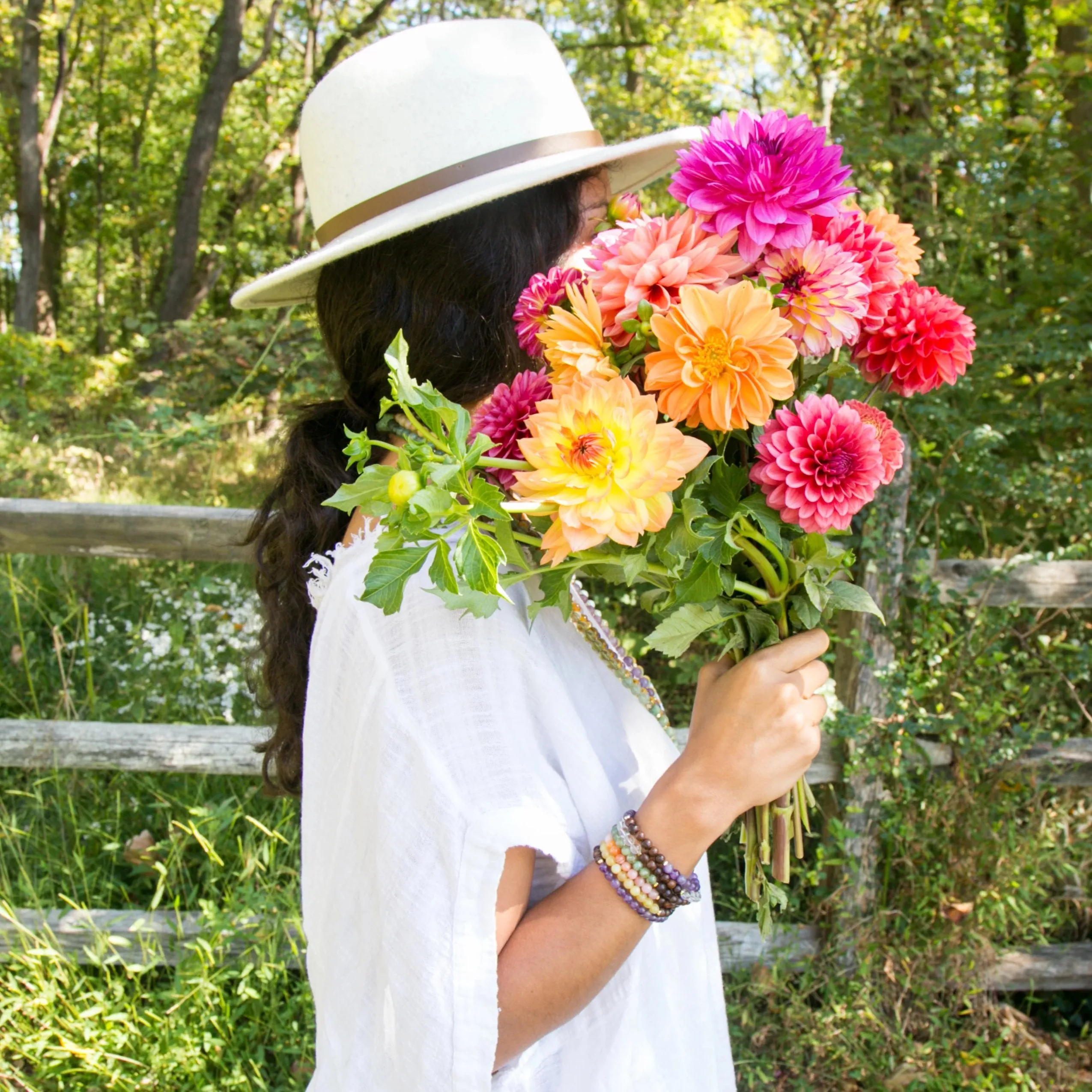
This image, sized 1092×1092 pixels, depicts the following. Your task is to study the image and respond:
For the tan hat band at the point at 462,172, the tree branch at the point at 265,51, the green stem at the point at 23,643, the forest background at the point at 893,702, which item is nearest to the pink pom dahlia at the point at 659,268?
the tan hat band at the point at 462,172

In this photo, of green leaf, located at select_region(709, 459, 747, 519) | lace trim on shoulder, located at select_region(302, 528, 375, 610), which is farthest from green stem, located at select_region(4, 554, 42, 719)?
green leaf, located at select_region(709, 459, 747, 519)

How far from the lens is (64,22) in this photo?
461 inches

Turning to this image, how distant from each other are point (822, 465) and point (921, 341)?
273mm

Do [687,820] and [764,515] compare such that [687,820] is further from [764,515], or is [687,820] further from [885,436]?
[885,436]

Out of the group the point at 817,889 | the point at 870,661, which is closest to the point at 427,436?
the point at 870,661

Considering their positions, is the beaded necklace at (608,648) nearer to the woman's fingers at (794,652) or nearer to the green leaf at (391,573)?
the woman's fingers at (794,652)

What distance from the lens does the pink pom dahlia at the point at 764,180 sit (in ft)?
2.98

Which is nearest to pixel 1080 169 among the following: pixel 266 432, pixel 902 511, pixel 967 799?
pixel 902 511

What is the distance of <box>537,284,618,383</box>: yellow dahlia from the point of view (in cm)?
90

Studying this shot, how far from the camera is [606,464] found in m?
0.82

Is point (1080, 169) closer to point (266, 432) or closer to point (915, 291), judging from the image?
point (915, 291)

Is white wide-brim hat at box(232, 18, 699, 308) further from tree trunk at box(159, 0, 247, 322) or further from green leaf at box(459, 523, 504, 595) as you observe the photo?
tree trunk at box(159, 0, 247, 322)

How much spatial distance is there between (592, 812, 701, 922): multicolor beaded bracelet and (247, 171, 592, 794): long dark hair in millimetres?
665

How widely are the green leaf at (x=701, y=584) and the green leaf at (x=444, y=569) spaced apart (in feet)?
0.81
